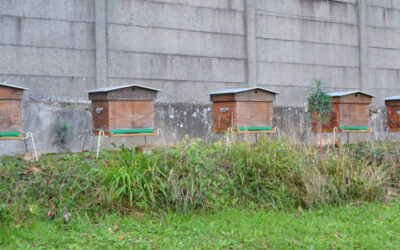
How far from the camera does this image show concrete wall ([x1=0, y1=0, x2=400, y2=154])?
31.0 feet

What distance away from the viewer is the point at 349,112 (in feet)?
33.6

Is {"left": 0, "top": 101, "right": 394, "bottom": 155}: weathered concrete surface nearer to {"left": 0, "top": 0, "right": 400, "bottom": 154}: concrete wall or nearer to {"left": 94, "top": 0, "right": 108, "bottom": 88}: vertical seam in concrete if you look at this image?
{"left": 0, "top": 0, "right": 400, "bottom": 154}: concrete wall

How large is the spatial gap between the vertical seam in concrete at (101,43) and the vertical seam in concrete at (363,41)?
8235 millimetres

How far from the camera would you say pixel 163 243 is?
14.1ft

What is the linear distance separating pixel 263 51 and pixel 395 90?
5.21 m

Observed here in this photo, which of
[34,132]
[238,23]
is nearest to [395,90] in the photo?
Result: [238,23]

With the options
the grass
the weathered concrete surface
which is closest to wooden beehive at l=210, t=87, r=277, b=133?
the weathered concrete surface

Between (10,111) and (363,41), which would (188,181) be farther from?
(363,41)

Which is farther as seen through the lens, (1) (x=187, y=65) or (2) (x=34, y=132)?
(1) (x=187, y=65)

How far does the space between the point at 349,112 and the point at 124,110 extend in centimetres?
547

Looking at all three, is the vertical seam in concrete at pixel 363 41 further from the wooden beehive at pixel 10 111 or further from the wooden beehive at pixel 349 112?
the wooden beehive at pixel 10 111

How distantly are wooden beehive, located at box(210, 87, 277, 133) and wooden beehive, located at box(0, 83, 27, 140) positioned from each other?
3.98 meters

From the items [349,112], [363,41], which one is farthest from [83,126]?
[363,41]

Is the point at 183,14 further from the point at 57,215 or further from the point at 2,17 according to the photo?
the point at 57,215
